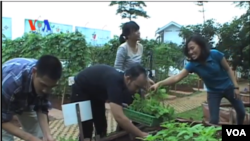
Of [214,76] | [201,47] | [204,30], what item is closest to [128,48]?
[201,47]

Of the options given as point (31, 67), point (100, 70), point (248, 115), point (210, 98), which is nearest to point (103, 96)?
point (100, 70)

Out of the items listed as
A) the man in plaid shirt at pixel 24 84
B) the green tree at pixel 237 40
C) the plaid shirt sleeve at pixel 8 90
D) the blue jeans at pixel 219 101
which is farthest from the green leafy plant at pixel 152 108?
the green tree at pixel 237 40

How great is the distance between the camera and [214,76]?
3166 millimetres

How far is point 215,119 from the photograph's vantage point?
306 centimetres

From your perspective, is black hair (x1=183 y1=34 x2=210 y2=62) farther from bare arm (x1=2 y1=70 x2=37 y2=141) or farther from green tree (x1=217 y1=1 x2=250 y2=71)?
green tree (x1=217 y1=1 x2=250 y2=71)

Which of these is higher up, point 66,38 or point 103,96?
point 66,38

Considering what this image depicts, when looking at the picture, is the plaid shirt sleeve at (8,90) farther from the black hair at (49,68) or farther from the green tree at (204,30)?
the green tree at (204,30)

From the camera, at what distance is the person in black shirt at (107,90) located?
88.7 inches

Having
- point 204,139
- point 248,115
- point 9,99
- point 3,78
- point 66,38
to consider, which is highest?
point 66,38

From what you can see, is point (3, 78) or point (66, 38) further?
point (66, 38)

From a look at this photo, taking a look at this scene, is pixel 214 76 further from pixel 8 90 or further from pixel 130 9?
pixel 130 9

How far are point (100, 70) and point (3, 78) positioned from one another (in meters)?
0.90

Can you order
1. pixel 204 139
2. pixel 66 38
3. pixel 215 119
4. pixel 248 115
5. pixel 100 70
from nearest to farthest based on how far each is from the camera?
pixel 204 139 → pixel 100 70 → pixel 215 119 → pixel 248 115 → pixel 66 38

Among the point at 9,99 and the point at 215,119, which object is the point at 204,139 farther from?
the point at 215,119
